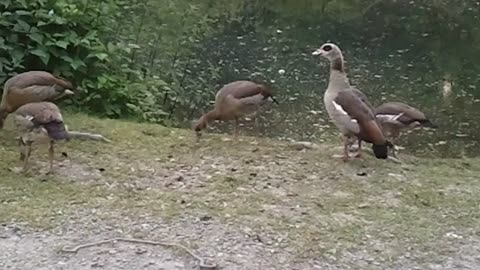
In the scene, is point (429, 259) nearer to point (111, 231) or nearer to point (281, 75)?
point (111, 231)

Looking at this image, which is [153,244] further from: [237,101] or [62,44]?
[62,44]

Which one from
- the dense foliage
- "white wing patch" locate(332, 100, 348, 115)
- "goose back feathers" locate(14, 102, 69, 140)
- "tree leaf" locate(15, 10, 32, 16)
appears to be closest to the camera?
"goose back feathers" locate(14, 102, 69, 140)

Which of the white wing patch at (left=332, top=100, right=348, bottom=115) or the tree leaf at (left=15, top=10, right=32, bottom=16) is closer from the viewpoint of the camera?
the white wing patch at (left=332, top=100, right=348, bottom=115)

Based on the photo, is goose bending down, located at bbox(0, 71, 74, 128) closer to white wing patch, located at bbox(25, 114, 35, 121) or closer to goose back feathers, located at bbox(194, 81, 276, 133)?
white wing patch, located at bbox(25, 114, 35, 121)

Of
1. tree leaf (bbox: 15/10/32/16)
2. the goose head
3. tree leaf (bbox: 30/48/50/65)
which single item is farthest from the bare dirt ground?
tree leaf (bbox: 15/10/32/16)

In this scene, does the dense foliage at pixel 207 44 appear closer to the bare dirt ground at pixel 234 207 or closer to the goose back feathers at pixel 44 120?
the bare dirt ground at pixel 234 207

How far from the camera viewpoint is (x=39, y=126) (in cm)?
669

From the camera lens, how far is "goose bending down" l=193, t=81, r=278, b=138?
8180mm

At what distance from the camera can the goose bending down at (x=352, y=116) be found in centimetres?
728

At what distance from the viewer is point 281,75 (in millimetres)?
11953

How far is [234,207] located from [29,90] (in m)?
2.30

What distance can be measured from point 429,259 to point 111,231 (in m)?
2.00

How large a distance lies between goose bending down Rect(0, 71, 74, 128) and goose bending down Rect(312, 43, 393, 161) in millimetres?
2288

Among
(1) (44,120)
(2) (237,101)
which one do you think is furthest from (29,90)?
(2) (237,101)
